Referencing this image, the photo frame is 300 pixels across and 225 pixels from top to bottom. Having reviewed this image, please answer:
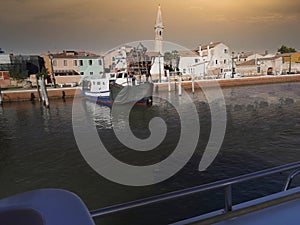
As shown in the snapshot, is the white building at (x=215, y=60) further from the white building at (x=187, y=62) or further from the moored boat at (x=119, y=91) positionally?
the moored boat at (x=119, y=91)

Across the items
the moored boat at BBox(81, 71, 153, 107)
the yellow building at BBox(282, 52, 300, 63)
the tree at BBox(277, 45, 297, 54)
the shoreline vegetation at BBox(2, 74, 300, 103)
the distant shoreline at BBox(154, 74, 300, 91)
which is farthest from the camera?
the tree at BBox(277, 45, 297, 54)

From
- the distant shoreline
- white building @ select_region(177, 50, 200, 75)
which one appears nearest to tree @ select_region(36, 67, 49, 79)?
the distant shoreline

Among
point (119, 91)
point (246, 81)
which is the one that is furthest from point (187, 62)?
point (119, 91)

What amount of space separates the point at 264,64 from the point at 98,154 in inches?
1715

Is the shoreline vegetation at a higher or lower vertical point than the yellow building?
lower

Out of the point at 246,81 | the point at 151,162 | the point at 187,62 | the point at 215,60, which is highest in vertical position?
the point at 215,60

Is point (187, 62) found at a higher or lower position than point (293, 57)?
lower

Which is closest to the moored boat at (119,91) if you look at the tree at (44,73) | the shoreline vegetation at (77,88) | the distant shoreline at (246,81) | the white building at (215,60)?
the shoreline vegetation at (77,88)

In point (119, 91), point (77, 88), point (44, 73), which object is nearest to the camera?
point (119, 91)

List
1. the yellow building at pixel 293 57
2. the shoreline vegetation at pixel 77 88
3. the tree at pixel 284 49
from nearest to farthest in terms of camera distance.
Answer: the shoreline vegetation at pixel 77 88
the yellow building at pixel 293 57
the tree at pixel 284 49

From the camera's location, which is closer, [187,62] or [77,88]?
[77,88]

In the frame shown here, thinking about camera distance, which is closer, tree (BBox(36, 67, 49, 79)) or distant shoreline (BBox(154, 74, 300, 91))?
distant shoreline (BBox(154, 74, 300, 91))

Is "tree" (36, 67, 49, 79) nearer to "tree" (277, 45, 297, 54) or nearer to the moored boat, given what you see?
the moored boat

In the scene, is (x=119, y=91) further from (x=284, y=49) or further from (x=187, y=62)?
(x=284, y=49)
